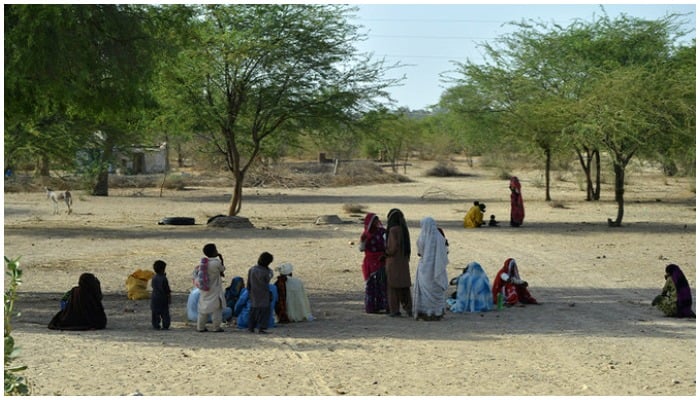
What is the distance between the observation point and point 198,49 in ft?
85.9

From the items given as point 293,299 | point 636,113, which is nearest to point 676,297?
point 293,299

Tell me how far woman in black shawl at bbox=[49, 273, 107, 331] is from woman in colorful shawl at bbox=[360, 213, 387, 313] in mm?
3387

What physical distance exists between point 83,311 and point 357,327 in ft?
10.4

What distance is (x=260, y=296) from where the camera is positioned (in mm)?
11703

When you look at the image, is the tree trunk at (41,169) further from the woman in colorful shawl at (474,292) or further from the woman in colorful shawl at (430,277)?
the woman in colorful shawl at (430,277)

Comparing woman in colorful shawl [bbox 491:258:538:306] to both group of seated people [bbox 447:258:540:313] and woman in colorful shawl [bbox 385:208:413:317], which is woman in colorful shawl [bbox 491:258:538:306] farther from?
woman in colorful shawl [bbox 385:208:413:317]

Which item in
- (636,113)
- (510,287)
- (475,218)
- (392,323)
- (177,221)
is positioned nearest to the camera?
(392,323)

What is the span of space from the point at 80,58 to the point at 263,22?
14.7 meters

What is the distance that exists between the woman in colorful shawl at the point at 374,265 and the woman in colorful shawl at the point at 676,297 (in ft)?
11.5

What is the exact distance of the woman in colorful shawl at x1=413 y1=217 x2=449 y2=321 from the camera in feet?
41.2

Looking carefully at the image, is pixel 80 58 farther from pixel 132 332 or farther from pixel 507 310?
pixel 507 310

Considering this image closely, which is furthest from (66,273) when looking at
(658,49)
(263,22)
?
(658,49)

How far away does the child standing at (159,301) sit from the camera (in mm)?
11641

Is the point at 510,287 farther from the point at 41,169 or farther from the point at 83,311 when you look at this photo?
the point at 41,169
